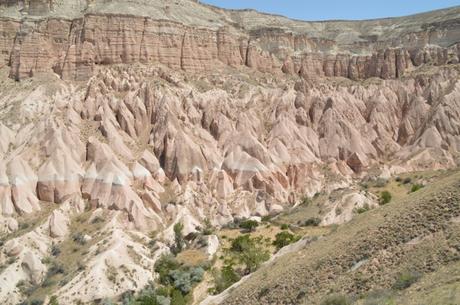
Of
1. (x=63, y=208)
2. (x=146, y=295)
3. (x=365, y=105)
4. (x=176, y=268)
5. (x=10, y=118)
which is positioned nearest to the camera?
(x=146, y=295)

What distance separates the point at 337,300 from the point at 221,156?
4078 centimetres

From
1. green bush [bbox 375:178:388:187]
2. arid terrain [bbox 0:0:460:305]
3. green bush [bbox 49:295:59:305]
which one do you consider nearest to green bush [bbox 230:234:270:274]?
arid terrain [bbox 0:0:460:305]

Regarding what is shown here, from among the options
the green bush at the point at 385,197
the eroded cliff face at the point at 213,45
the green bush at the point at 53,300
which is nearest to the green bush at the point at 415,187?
the green bush at the point at 385,197

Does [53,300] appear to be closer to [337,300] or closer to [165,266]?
[165,266]

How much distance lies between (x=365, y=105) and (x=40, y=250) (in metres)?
44.4

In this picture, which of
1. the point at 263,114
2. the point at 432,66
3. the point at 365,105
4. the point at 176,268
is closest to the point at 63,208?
the point at 176,268

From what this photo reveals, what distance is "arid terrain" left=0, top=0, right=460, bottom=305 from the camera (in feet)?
76.1

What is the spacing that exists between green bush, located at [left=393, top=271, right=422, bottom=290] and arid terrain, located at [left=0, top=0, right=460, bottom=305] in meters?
0.07

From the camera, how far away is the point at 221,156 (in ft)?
193

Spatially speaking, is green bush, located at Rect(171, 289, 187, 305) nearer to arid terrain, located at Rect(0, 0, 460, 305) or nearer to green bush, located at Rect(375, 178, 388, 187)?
arid terrain, located at Rect(0, 0, 460, 305)

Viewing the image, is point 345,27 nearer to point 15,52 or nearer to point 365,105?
point 365,105

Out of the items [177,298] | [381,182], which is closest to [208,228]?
[177,298]

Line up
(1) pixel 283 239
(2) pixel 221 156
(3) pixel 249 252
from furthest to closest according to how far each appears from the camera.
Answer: (2) pixel 221 156 → (1) pixel 283 239 → (3) pixel 249 252

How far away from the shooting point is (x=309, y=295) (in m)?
20.9
